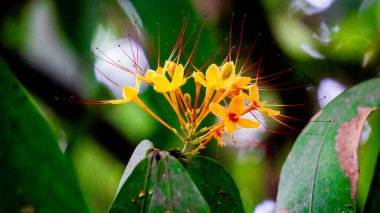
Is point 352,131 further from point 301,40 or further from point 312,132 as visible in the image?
point 301,40

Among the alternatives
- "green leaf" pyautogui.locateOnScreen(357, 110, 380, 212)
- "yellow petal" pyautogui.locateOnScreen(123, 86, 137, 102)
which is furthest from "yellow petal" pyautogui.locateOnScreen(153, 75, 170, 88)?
"green leaf" pyautogui.locateOnScreen(357, 110, 380, 212)

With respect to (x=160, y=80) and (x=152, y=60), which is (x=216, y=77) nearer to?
(x=160, y=80)

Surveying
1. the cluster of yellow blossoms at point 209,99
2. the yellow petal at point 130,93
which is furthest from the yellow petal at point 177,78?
the yellow petal at point 130,93

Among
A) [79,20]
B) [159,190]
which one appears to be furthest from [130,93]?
[79,20]

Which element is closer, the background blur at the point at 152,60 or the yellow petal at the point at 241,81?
the yellow petal at the point at 241,81

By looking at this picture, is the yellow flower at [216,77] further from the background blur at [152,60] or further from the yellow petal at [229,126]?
the background blur at [152,60]

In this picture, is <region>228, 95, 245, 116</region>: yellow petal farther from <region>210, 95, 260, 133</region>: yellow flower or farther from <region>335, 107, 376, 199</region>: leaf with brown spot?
<region>335, 107, 376, 199</region>: leaf with brown spot
